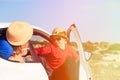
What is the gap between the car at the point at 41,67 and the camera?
9.84 feet

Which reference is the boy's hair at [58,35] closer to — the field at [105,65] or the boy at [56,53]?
the boy at [56,53]

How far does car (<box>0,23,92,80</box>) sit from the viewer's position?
9.84 feet

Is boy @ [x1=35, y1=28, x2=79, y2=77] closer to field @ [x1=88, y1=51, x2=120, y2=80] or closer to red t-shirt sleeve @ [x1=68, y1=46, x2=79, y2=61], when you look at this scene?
red t-shirt sleeve @ [x1=68, y1=46, x2=79, y2=61]

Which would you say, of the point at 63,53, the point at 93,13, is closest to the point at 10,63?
the point at 63,53

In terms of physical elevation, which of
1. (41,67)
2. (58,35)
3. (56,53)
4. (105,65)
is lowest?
(105,65)

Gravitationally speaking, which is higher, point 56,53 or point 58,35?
point 58,35

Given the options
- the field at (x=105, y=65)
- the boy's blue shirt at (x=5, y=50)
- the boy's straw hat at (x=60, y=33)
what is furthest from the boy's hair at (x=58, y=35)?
the field at (x=105, y=65)

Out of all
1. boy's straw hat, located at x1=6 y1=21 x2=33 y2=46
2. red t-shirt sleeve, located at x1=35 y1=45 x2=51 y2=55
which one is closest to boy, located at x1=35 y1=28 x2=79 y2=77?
red t-shirt sleeve, located at x1=35 y1=45 x2=51 y2=55

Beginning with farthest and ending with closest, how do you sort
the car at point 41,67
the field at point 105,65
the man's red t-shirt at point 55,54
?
1. the field at point 105,65
2. the man's red t-shirt at point 55,54
3. the car at point 41,67

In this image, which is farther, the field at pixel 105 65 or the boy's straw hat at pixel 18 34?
the field at pixel 105 65

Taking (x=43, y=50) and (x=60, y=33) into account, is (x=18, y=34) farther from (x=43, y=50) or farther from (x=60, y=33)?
(x=60, y=33)

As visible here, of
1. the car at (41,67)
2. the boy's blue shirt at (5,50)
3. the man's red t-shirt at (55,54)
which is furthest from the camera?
the man's red t-shirt at (55,54)

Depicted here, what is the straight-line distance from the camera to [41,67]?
3.17m

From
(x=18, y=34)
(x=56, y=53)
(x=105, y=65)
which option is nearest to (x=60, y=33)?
(x=56, y=53)
